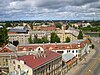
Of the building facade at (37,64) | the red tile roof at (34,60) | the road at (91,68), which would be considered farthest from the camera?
the road at (91,68)

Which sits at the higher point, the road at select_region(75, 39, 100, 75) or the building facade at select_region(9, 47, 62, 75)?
the building facade at select_region(9, 47, 62, 75)

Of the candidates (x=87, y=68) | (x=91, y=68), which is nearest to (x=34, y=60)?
(x=87, y=68)

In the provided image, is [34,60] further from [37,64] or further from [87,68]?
[87,68]

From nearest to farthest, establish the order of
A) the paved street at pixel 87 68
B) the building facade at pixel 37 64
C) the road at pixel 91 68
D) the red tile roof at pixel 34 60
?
the building facade at pixel 37 64 → the red tile roof at pixel 34 60 → the road at pixel 91 68 → the paved street at pixel 87 68

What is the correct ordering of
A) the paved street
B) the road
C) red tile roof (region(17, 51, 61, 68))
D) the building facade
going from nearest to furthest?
the building facade → red tile roof (region(17, 51, 61, 68)) → the road → the paved street

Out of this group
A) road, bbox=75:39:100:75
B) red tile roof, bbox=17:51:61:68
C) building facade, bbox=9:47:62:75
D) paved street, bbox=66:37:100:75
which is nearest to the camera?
building facade, bbox=9:47:62:75

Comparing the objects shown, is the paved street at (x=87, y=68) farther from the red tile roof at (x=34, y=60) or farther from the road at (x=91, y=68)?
the red tile roof at (x=34, y=60)

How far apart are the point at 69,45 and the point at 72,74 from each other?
24.1m

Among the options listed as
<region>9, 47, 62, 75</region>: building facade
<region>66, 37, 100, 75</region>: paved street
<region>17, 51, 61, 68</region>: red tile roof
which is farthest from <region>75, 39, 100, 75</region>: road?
<region>17, 51, 61, 68</region>: red tile roof

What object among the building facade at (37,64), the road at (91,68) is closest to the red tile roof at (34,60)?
the building facade at (37,64)

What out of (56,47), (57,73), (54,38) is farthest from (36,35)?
(57,73)

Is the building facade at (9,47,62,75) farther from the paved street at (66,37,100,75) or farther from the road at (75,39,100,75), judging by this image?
the road at (75,39,100,75)

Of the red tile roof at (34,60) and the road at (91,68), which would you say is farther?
the road at (91,68)

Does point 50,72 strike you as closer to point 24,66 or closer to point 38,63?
point 38,63
